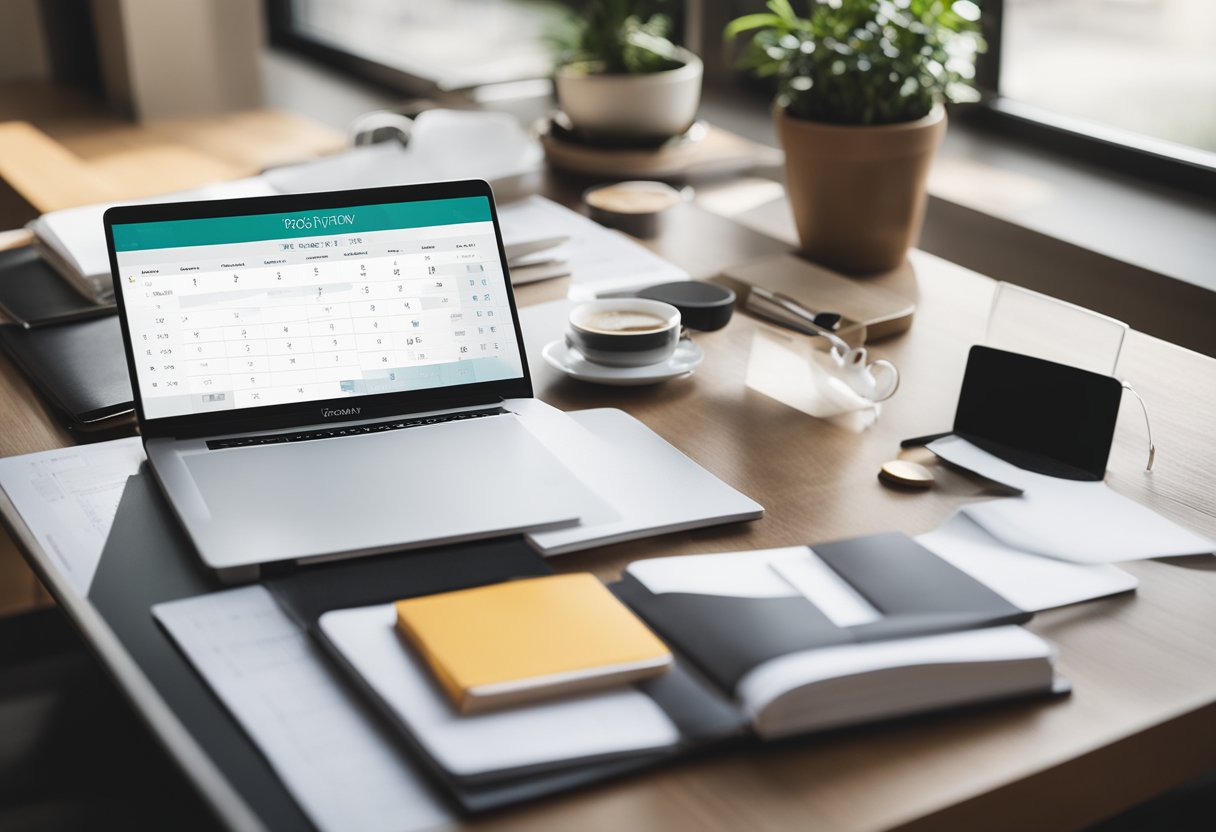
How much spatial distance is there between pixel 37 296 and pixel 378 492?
0.65m

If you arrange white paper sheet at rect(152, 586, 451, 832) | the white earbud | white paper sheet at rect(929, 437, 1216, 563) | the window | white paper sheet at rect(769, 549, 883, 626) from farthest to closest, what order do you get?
the window, the white earbud, white paper sheet at rect(929, 437, 1216, 563), white paper sheet at rect(769, 549, 883, 626), white paper sheet at rect(152, 586, 451, 832)

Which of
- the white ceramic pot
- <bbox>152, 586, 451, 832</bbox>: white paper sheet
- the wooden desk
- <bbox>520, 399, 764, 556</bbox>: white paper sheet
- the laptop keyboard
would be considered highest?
the white ceramic pot

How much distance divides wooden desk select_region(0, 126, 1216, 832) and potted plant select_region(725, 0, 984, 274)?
0.71ft

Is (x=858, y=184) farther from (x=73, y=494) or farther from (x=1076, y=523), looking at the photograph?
(x=73, y=494)

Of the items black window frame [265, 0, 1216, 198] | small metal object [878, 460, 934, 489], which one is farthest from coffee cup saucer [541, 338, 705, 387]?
black window frame [265, 0, 1216, 198]

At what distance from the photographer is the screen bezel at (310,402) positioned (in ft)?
3.35

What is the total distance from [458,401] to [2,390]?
0.47 meters

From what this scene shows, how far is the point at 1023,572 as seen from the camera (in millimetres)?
907

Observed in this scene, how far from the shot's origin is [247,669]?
778 millimetres

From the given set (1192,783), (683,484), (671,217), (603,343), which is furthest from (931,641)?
(671,217)

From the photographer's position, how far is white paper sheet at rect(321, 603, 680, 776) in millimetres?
688

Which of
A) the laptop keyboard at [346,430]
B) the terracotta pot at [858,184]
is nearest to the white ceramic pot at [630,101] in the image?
the terracotta pot at [858,184]

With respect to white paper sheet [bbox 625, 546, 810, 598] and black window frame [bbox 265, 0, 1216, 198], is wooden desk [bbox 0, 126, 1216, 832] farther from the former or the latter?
black window frame [bbox 265, 0, 1216, 198]

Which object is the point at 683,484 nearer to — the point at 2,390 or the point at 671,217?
the point at 2,390
